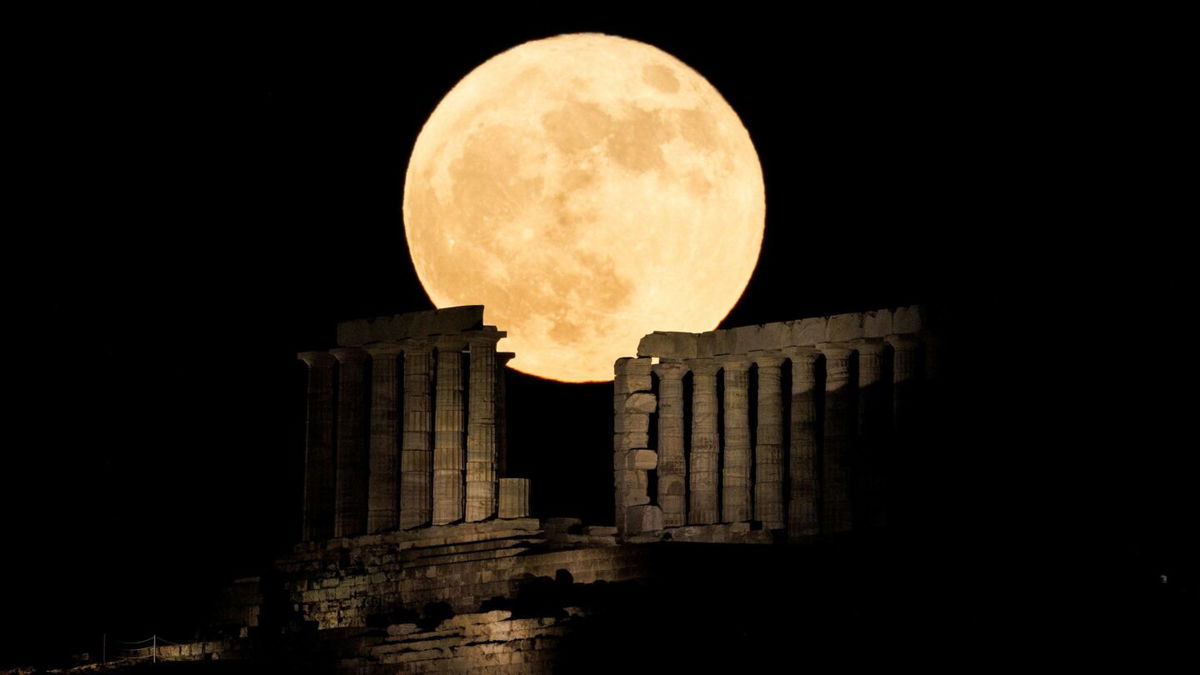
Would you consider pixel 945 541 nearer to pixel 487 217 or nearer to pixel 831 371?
pixel 831 371

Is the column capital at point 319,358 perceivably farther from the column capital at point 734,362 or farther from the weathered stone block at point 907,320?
the weathered stone block at point 907,320

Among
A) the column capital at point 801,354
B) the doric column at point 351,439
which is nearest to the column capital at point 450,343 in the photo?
the doric column at point 351,439

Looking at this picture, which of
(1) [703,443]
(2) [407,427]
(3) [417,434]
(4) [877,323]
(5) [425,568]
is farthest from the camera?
(1) [703,443]

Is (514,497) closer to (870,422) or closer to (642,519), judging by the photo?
(642,519)

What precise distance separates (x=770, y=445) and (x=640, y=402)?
3976 mm

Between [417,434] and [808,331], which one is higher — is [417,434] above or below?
below

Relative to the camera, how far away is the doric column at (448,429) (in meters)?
88.9

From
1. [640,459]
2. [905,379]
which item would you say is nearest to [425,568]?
[640,459]

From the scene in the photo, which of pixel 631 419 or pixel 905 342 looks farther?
pixel 631 419

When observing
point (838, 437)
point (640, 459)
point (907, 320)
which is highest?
point (907, 320)

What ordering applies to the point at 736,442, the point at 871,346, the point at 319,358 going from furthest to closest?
the point at 319,358
the point at 736,442
the point at 871,346

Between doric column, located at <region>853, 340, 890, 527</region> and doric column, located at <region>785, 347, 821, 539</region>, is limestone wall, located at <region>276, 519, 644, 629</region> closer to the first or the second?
doric column, located at <region>785, 347, 821, 539</region>

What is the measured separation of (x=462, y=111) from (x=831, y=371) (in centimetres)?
1394

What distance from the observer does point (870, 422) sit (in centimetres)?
8838
